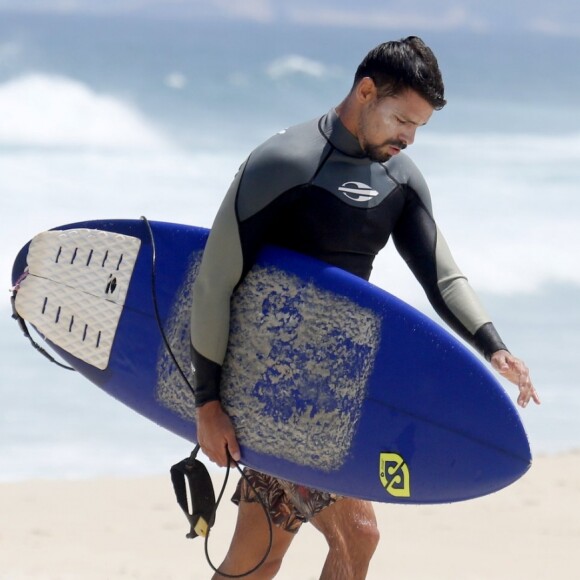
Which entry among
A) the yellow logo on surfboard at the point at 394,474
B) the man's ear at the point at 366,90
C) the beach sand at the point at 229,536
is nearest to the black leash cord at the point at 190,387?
the yellow logo on surfboard at the point at 394,474

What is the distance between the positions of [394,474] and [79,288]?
132 centimetres

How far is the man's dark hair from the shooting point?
3.42 metres

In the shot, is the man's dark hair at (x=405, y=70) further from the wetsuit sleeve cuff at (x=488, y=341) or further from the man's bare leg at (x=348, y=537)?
the man's bare leg at (x=348, y=537)

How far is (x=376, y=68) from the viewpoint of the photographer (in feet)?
11.3

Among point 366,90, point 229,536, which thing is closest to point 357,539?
point 366,90

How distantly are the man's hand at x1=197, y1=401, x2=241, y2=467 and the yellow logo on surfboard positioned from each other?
435 millimetres

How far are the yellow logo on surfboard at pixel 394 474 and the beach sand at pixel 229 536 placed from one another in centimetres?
332

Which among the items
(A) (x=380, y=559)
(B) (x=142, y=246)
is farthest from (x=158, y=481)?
(B) (x=142, y=246)

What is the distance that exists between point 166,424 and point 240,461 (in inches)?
14.5

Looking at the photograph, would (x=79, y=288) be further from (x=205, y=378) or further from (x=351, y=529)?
(x=351, y=529)

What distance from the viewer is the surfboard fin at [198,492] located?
12.2ft

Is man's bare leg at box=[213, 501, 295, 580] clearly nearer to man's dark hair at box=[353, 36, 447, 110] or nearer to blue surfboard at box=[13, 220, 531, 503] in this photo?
blue surfboard at box=[13, 220, 531, 503]

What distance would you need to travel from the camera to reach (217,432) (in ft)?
11.6

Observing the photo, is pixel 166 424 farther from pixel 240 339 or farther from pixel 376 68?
pixel 376 68
